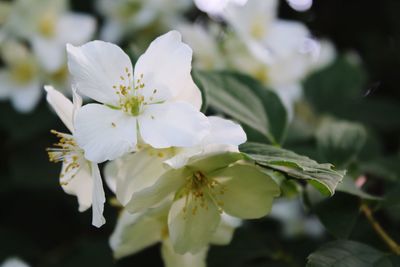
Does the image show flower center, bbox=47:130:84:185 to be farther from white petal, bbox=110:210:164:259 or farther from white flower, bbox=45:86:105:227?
white petal, bbox=110:210:164:259

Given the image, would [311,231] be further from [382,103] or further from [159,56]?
[159,56]

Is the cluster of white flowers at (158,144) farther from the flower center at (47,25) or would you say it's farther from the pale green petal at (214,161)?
the flower center at (47,25)

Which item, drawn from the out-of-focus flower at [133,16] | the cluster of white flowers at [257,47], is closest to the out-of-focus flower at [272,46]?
the cluster of white flowers at [257,47]

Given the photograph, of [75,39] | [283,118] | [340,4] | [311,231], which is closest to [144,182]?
[283,118]

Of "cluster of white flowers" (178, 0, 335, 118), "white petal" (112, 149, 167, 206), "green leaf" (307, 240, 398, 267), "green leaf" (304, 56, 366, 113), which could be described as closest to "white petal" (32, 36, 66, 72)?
"cluster of white flowers" (178, 0, 335, 118)

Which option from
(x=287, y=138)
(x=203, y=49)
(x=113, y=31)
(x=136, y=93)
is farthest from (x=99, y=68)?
(x=113, y=31)
